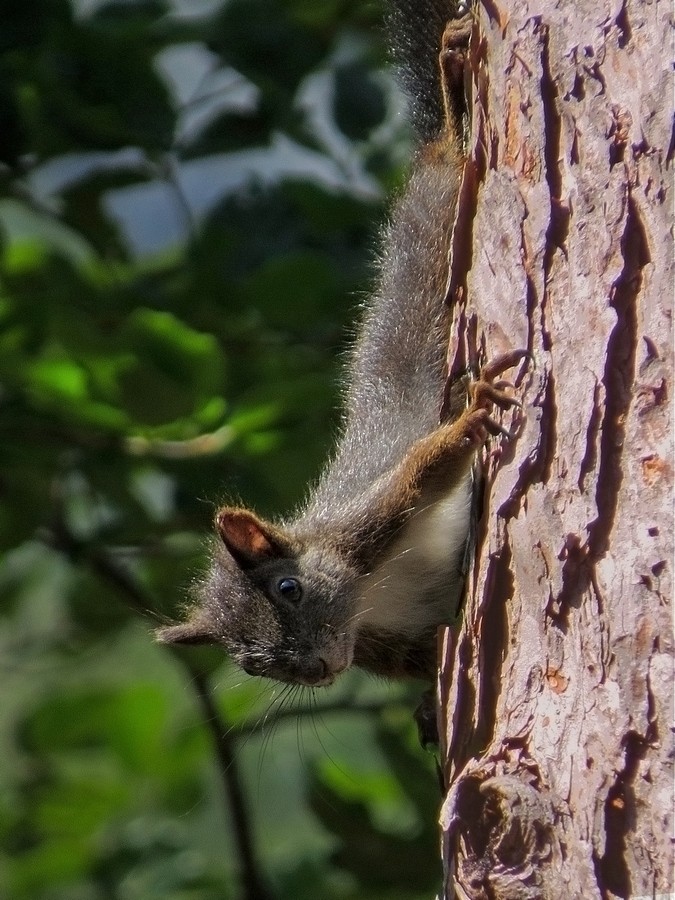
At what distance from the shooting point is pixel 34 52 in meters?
2.38

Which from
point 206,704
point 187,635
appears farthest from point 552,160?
point 206,704

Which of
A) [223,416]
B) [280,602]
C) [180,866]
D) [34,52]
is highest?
[34,52]

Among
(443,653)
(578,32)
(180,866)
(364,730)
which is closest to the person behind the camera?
(578,32)

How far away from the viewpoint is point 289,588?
2219mm

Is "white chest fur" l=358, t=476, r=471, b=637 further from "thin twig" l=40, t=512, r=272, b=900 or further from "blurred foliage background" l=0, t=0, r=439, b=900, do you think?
"thin twig" l=40, t=512, r=272, b=900

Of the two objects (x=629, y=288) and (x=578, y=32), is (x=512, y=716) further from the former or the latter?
(x=578, y=32)

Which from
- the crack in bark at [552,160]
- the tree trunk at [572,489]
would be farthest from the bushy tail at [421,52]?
the crack in bark at [552,160]

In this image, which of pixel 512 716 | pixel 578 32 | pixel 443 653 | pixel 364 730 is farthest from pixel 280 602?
pixel 364 730

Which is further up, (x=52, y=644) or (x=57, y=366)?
(x=57, y=366)

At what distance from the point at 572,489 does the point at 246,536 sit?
0.85 metres

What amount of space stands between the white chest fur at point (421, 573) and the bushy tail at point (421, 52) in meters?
0.68

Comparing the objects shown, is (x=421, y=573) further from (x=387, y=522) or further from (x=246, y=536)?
(x=246, y=536)

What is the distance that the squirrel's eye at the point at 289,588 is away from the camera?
87.2 inches

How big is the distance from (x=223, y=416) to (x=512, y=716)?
1.05 meters
